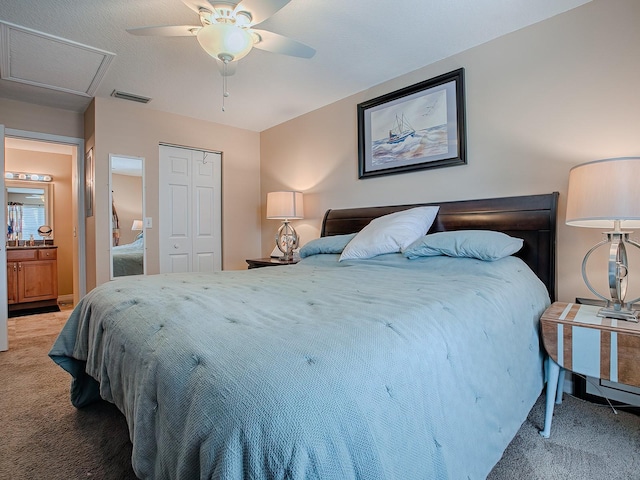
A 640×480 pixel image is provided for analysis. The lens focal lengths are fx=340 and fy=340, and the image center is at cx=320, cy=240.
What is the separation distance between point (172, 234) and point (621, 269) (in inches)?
160

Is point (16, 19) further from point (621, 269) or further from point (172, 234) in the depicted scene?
point (621, 269)

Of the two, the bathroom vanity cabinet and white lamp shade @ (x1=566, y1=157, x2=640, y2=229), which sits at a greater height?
white lamp shade @ (x1=566, y1=157, x2=640, y2=229)

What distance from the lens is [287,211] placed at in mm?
3764

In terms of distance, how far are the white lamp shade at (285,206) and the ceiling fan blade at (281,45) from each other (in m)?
1.80

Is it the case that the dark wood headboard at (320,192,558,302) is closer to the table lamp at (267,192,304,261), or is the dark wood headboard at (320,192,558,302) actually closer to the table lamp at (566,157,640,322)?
the table lamp at (566,157,640,322)

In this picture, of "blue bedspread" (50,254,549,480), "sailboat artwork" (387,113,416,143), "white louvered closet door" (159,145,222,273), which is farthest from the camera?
"white louvered closet door" (159,145,222,273)

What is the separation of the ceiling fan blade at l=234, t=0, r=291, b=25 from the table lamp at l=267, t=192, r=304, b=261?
2072 millimetres

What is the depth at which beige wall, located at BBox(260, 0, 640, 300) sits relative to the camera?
6.56 feet

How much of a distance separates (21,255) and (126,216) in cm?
247

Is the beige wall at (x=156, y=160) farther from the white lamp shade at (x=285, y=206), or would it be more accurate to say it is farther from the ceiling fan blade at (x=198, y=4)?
the ceiling fan blade at (x=198, y=4)

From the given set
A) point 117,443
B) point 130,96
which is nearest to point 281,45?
point 130,96

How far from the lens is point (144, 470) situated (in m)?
0.89

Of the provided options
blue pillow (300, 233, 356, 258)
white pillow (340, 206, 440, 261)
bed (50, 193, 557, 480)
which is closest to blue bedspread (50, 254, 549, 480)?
bed (50, 193, 557, 480)

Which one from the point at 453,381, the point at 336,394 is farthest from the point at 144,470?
the point at 453,381
